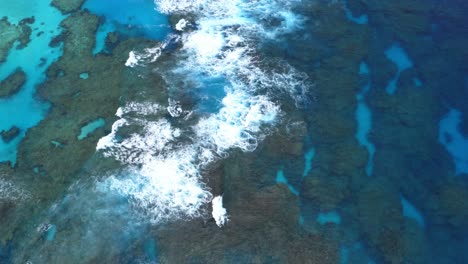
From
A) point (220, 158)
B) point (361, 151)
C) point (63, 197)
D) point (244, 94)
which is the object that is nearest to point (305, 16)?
point (244, 94)

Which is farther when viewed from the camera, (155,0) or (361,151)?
(155,0)

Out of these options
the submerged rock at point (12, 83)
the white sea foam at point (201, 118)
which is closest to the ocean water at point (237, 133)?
the white sea foam at point (201, 118)

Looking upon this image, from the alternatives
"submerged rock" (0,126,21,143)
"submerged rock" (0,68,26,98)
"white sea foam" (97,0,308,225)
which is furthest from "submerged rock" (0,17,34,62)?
"white sea foam" (97,0,308,225)

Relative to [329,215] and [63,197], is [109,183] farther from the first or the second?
[329,215]

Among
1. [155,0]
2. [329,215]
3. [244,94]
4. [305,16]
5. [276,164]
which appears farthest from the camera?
[155,0]

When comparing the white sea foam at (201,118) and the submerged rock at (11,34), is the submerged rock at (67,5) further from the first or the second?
the white sea foam at (201,118)

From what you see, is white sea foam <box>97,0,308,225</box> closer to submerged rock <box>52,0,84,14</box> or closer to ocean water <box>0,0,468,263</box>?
ocean water <box>0,0,468,263</box>

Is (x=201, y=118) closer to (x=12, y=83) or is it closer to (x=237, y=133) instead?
(x=237, y=133)
